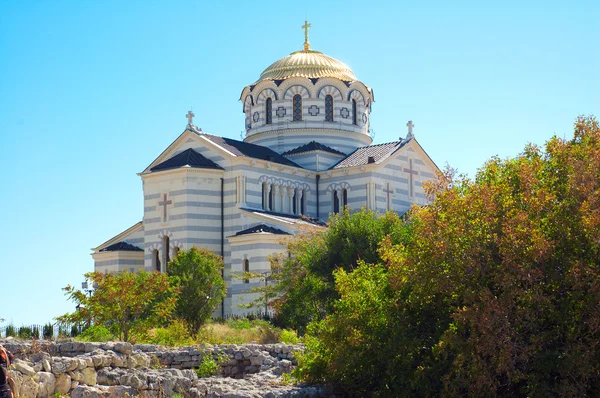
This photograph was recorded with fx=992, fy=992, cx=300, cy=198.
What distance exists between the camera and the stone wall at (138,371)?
18125mm

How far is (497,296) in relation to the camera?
18.7 m

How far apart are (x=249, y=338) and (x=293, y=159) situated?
27.3 m

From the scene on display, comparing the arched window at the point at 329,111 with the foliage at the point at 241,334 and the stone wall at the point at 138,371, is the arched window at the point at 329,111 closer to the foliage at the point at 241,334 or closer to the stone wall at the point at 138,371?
the foliage at the point at 241,334

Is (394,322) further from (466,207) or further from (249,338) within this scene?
(249,338)

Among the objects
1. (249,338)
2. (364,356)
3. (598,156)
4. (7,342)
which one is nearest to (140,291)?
(249,338)

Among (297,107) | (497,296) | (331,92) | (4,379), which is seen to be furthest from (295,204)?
(4,379)

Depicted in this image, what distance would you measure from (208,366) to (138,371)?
3.41m

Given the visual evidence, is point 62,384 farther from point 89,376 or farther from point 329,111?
point 329,111

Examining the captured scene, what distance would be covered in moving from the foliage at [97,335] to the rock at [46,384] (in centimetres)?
1151

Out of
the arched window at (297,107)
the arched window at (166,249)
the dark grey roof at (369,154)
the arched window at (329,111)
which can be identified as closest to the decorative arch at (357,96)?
the arched window at (329,111)

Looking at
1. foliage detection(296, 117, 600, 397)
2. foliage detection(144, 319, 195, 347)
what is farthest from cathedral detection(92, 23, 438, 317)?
foliage detection(296, 117, 600, 397)

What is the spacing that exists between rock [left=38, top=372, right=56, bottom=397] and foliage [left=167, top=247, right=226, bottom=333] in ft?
66.5

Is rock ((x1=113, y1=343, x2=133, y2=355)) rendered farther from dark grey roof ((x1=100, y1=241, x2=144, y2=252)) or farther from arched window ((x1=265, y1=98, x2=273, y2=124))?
arched window ((x1=265, y1=98, x2=273, y2=124))

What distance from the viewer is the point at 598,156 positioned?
18.5 metres
